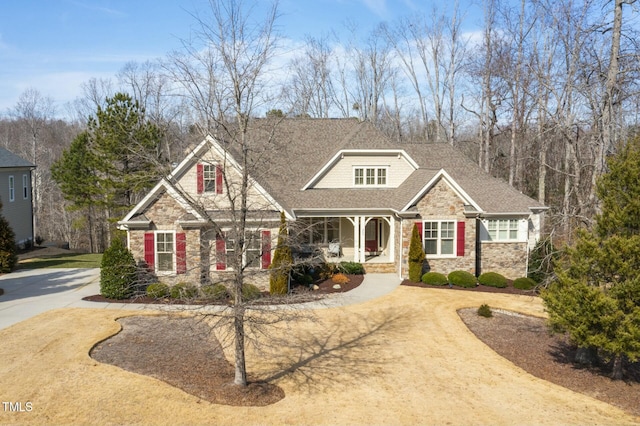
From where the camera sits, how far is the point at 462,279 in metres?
22.0

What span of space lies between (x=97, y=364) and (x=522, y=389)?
1089 cm

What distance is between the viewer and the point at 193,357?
13.5 metres

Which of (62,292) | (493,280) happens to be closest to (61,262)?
(62,292)

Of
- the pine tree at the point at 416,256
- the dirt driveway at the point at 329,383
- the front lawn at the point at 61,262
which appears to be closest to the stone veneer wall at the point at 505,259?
the pine tree at the point at 416,256

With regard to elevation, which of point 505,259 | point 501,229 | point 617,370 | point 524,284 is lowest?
point 617,370

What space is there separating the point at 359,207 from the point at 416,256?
384cm

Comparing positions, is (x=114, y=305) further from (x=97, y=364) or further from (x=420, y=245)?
(x=420, y=245)

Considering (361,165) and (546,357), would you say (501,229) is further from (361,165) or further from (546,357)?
(546,357)

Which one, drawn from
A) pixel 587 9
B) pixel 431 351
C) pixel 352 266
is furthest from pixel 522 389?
pixel 587 9

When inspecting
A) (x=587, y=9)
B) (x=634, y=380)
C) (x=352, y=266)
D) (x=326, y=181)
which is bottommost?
(x=634, y=380)

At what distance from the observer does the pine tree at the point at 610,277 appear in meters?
11.7

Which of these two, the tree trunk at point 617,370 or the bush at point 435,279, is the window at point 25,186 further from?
the tree trunk at point 617,370

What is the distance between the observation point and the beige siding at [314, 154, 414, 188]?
2597 cm

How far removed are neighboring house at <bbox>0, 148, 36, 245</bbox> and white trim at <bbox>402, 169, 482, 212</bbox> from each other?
25.9 m
